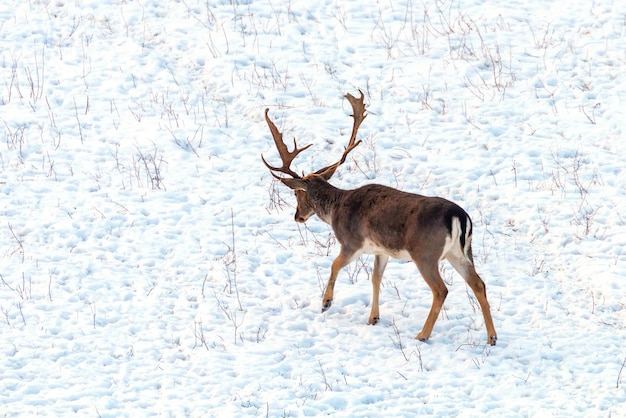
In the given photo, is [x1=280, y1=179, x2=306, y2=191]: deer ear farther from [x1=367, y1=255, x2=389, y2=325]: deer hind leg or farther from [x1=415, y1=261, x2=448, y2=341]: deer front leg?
[x1=415, y1=261, x2=448, y2=341]: deer front leg

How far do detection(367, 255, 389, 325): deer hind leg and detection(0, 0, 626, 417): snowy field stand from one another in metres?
0.11

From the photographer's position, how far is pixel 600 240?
10.6 meters

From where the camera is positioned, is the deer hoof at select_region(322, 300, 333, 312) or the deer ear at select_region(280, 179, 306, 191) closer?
the deer hoof at select_region(322, 300, 333, 312)

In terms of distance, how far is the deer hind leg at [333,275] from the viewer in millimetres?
9339

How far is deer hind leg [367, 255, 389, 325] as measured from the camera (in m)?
9.19

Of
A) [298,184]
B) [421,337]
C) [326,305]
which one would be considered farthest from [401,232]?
[298,184]

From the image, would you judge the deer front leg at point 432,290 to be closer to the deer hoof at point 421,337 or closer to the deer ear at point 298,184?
the deer hoof at point 421,337

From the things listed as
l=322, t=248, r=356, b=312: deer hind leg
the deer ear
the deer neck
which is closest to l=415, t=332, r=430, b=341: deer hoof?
l=322, t=248, r=356, b=312: deer hind leg

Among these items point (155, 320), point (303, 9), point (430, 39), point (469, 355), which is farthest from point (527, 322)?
point (303, 9)

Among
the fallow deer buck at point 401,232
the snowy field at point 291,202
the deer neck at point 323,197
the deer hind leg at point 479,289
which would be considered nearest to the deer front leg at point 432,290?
the fallow deer buck at point 401,232

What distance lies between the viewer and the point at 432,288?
338 inches

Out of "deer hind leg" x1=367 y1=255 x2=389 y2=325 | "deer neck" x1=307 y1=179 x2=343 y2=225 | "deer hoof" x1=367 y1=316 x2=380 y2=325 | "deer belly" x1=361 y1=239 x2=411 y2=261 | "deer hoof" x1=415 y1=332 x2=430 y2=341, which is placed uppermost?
"deer neck" x1=307 y1=179 x2=343 y2=225

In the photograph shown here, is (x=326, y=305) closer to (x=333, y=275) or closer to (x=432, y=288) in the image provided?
(x=333, y=275)

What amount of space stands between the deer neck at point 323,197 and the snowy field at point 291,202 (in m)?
0.67
